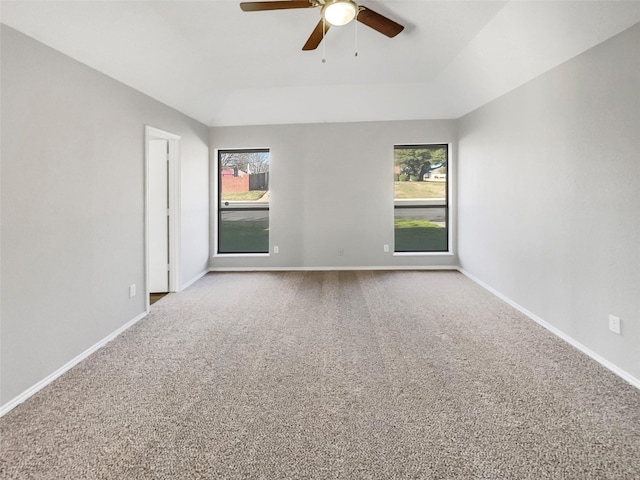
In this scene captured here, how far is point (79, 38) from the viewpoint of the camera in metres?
2.42

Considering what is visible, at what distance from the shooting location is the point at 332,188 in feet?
18.3

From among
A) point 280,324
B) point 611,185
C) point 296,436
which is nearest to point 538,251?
point 611,185

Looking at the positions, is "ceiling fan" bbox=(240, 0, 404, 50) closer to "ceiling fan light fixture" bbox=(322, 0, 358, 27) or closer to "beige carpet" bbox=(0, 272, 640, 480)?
"ceiling fan light fixture" bbox=(322, 0, 358, 27)

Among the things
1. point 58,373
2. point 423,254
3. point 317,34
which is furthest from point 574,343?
point 58,373

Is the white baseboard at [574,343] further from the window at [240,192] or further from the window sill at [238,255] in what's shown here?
the window at [240,192]

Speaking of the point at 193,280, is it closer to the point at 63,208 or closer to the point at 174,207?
the point at 174,207

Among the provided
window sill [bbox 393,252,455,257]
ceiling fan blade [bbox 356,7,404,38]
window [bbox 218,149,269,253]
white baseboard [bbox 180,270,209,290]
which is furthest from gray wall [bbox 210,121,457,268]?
ceiling fan blade [bbox 356,7,404,38]

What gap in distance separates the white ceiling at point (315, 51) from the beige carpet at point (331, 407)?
237 centimetres

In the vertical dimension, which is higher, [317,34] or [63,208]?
[317,34]

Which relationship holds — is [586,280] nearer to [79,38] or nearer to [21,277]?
[21,277]

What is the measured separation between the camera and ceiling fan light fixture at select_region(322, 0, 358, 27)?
2230 mm

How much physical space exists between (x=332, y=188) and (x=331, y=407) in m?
4.03

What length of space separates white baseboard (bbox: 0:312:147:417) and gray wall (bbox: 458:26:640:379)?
3956 millimetres

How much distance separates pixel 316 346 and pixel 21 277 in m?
2.10
